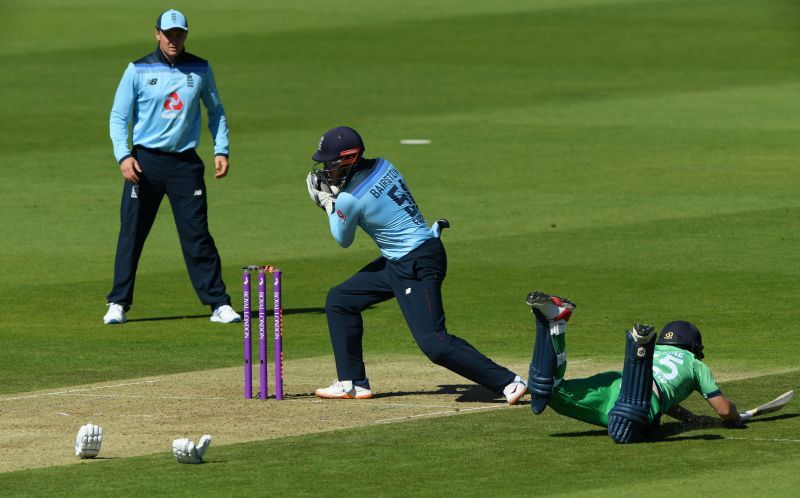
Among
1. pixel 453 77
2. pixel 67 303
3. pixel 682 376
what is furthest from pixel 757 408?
pixel 453 77

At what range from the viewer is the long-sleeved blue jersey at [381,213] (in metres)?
12.1

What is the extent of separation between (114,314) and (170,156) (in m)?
A: 1.39

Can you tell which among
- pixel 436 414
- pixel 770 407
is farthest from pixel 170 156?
pixel 770 407

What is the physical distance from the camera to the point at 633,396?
10.5 metres

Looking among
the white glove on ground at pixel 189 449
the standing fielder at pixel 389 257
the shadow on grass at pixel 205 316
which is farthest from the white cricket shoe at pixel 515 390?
the shadow on grass at pixel 205 316

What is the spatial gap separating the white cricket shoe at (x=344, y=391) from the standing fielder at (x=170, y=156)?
3.55 meters

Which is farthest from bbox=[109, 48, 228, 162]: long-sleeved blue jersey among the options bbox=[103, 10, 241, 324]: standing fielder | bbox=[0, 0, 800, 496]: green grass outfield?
bbox=[0, 0, 800, 496]: green grass outfield

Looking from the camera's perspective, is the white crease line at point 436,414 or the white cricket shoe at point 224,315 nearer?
the white crease line at point 436,414

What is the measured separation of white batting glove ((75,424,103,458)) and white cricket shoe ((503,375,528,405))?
2.72 meters

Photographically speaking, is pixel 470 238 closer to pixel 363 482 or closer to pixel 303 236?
pixel 303 236

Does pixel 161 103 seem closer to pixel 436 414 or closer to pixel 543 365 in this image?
pixel 436 414

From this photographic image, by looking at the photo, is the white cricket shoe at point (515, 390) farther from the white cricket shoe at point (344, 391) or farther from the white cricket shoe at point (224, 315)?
the white cricket shoe at point (224, 315)

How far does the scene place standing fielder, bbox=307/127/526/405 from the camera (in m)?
11.9

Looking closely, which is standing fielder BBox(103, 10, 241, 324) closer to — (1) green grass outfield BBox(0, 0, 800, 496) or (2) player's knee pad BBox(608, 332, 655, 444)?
(1) green grass outfield BBox(0, 0, 800, 496)
